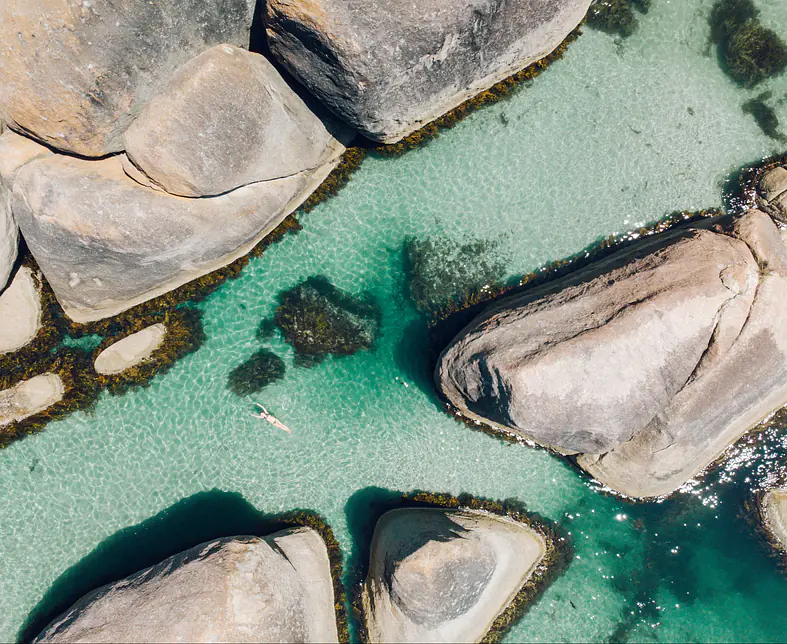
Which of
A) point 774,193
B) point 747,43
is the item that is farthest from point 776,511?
point 747,43

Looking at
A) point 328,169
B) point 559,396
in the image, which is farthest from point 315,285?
point 559,396

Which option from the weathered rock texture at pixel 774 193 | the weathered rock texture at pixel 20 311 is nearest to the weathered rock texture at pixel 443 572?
the weathered rock texture at pixel 20 311

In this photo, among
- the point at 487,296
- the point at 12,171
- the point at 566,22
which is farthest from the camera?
the point at 487,296

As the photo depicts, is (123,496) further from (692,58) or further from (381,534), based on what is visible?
(692,58)

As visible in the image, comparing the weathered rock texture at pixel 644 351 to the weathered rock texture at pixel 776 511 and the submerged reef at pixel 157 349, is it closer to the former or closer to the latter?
the weathered rock texture at pixel 776 511

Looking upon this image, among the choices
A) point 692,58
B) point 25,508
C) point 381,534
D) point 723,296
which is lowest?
point 25,508

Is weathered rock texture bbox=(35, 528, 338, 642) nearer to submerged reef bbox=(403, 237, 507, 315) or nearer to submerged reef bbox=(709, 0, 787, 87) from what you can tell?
submerged reef bbox=(403, 237, 507, 315)

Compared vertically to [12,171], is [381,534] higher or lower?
lower
